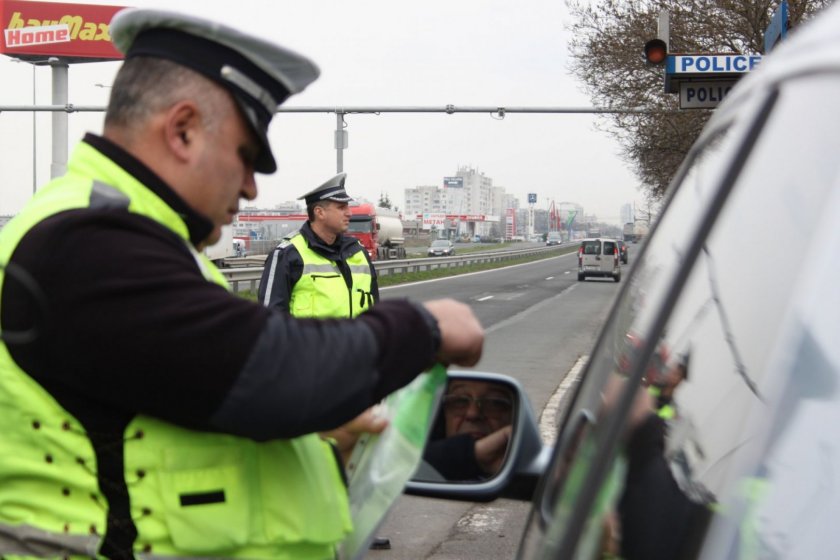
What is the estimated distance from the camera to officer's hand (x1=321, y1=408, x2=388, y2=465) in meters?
1.85

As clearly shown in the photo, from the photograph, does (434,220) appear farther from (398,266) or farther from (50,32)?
(398,266)

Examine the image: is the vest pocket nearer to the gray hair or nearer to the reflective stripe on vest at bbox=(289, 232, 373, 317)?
the gray hair

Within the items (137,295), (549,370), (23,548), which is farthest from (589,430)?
(549,370)

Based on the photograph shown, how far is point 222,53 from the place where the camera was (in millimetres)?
1659

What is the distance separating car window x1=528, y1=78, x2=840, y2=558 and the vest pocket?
47 cm

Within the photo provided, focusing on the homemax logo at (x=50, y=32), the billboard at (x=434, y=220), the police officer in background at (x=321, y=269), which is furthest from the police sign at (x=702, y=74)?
the billboard at (x=434, y=220)

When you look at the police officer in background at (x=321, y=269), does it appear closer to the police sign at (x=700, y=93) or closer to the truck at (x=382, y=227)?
the police sign at (x=700, y=93)

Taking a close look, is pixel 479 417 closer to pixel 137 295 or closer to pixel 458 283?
pixel 137 295

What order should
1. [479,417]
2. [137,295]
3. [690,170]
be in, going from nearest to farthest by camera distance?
[137,295], [690,170], [479,417]

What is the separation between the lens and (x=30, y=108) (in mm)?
25172

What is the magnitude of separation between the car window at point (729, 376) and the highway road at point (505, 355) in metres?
1.16

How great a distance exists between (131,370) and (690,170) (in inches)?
40.9

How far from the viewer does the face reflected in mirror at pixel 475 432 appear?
83.4 inches

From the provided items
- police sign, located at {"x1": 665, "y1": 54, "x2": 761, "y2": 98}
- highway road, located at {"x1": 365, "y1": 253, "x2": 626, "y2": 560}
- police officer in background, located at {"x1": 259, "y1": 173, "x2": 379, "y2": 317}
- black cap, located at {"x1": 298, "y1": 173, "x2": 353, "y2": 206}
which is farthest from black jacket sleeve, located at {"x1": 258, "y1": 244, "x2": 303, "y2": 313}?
police sign, located at {"x1": 665, "y1": 54, "x2": 761, "y2": 98}
